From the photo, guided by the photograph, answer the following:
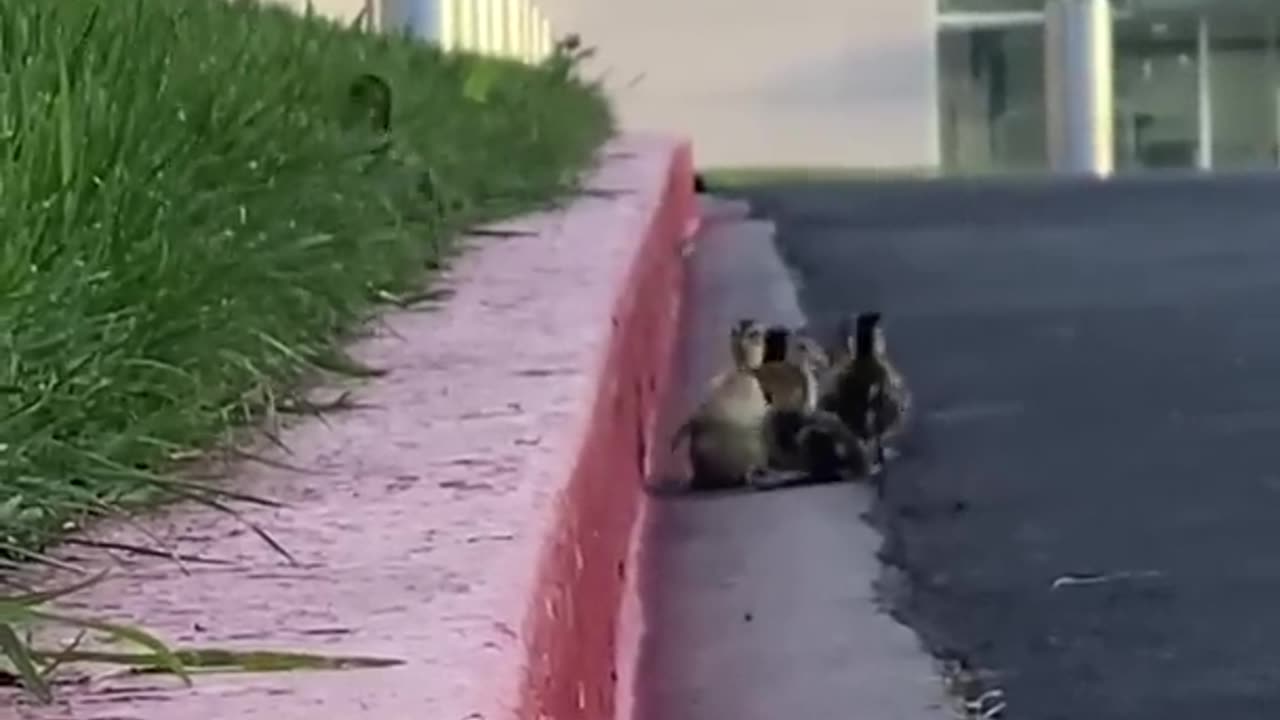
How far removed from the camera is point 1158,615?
2424 mm

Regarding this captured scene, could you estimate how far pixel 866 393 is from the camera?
3.11 m

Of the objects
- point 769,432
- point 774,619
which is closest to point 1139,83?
point 769,432

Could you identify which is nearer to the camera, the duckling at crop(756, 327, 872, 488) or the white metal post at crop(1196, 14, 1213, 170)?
the duckling at crop(756, 327, 872, 488)

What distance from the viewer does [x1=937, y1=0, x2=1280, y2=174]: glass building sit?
12531 millimetres

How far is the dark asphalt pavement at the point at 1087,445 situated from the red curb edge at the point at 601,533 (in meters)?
0.27

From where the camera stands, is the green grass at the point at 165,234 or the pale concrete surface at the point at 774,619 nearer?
the green grass at the point at 165,234

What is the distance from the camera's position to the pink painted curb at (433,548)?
1019 mm

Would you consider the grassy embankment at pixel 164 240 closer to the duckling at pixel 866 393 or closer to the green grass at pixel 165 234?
the green grass at pixel 165 234

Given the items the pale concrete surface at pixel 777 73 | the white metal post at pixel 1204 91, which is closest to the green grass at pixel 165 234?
the pale concrete surface at pixel 777 73

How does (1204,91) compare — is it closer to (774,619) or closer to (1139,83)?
(1139,83)

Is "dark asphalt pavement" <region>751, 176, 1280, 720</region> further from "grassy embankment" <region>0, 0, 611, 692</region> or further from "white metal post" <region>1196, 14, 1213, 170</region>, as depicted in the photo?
"white metal post" <region>1196, 14, 1213, 170</region>

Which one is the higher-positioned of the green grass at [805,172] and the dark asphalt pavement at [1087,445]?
the dark asphalt pavement at [1087,445]

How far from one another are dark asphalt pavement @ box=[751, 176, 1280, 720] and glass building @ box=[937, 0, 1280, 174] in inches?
242

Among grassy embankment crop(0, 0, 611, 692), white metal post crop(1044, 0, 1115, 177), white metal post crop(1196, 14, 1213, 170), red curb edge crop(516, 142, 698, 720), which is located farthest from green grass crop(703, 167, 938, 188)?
grassy embankment crop(0, 0, 611, 692)
